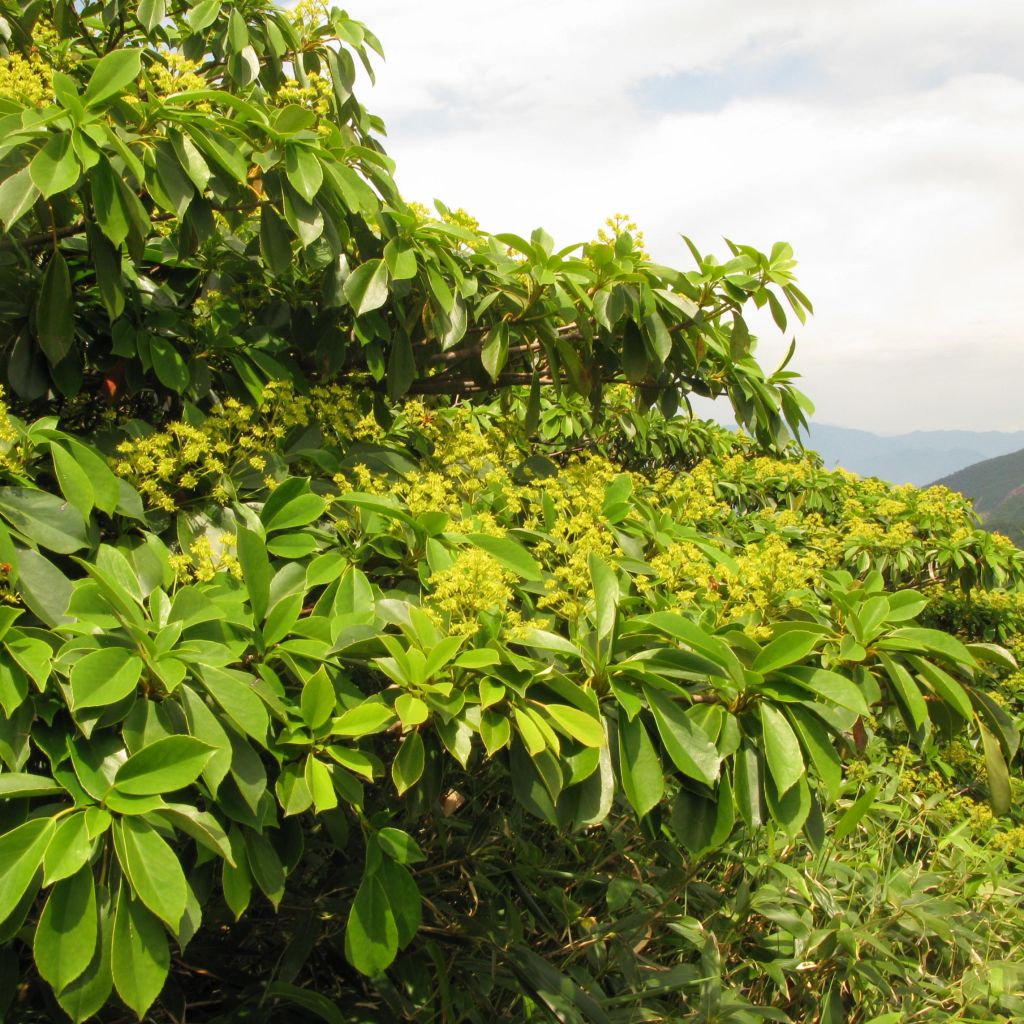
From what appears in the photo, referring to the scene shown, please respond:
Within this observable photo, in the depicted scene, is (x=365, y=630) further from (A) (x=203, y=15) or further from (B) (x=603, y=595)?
(A) (x=203, y=15)

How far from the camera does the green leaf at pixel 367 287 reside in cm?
162

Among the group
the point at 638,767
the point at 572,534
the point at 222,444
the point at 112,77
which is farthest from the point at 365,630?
the point at 112,77

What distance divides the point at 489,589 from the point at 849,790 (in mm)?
2498

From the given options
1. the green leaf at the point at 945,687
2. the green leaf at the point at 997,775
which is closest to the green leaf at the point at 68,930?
the green leaf at the point at 945,687

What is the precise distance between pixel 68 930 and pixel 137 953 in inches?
3.1

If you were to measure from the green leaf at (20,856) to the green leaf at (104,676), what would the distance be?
140 millimetres

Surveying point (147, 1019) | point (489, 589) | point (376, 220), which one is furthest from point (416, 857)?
point (376, 220)

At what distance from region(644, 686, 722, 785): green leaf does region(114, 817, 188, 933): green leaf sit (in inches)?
26.2

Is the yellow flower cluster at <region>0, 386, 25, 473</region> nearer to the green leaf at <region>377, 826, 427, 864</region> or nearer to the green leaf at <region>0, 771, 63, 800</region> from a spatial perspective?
the green leaf at <region>0, 771, 63, 800</region>

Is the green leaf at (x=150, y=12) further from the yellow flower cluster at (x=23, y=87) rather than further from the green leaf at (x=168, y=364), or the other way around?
the green leaf at (x=168, y=364)

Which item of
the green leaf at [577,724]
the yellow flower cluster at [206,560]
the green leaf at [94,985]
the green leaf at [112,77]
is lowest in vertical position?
the green leaf at [94,985]

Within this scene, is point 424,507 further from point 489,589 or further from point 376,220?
point 376,220

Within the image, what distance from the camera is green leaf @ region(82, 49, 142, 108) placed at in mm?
1380

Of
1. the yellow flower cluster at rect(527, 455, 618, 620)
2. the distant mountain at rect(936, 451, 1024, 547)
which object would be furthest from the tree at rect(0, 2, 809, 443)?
the distant mountain at rect(936, 451, 1024, 547)
